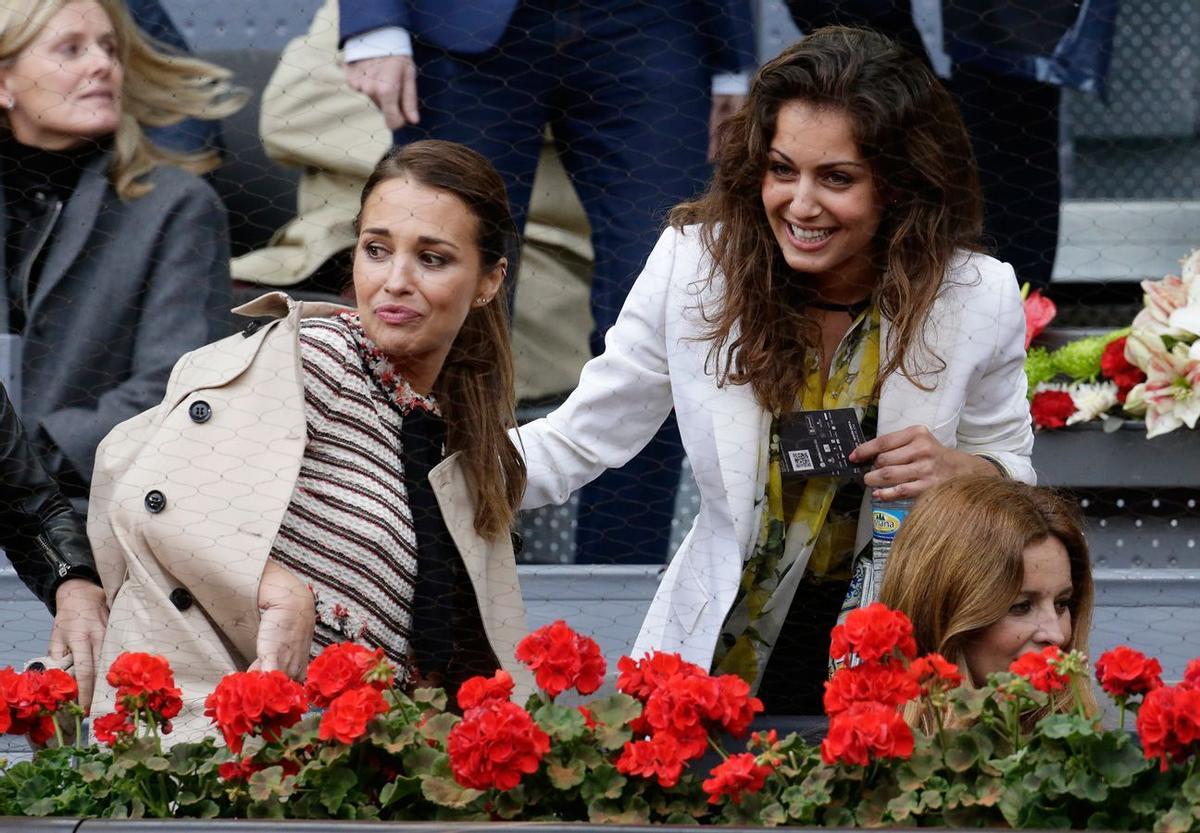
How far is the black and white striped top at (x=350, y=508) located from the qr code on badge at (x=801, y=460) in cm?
44

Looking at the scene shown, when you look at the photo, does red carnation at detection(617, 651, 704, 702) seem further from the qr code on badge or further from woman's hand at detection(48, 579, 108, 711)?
→ woman's hand at detection(48, 579, 108, 711)

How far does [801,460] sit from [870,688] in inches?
20.7

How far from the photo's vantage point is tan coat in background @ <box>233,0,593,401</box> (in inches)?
131

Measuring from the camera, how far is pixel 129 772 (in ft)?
5.14

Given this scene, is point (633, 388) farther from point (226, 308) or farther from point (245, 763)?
point (226, 308)

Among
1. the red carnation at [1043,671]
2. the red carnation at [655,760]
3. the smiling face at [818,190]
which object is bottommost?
the red carnation at [655,760]

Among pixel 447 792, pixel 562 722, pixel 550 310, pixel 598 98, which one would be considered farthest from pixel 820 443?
pixel 550 310

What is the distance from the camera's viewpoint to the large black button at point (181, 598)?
71.5 inches

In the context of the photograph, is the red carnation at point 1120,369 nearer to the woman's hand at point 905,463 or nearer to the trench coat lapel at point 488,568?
the woman's hand at point 905,463

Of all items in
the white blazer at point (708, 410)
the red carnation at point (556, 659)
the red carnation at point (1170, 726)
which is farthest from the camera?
the white blazer at point (708, 410)

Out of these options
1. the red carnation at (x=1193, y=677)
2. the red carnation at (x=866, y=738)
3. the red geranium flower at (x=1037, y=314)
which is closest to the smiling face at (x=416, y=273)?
the red carnation at (x=866, y=738)

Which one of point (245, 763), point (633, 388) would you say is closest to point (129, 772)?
point (245, 763)

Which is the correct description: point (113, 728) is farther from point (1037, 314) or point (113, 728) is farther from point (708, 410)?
point (1037, 314)

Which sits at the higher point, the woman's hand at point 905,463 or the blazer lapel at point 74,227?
the blazer lapel at point 74,227
